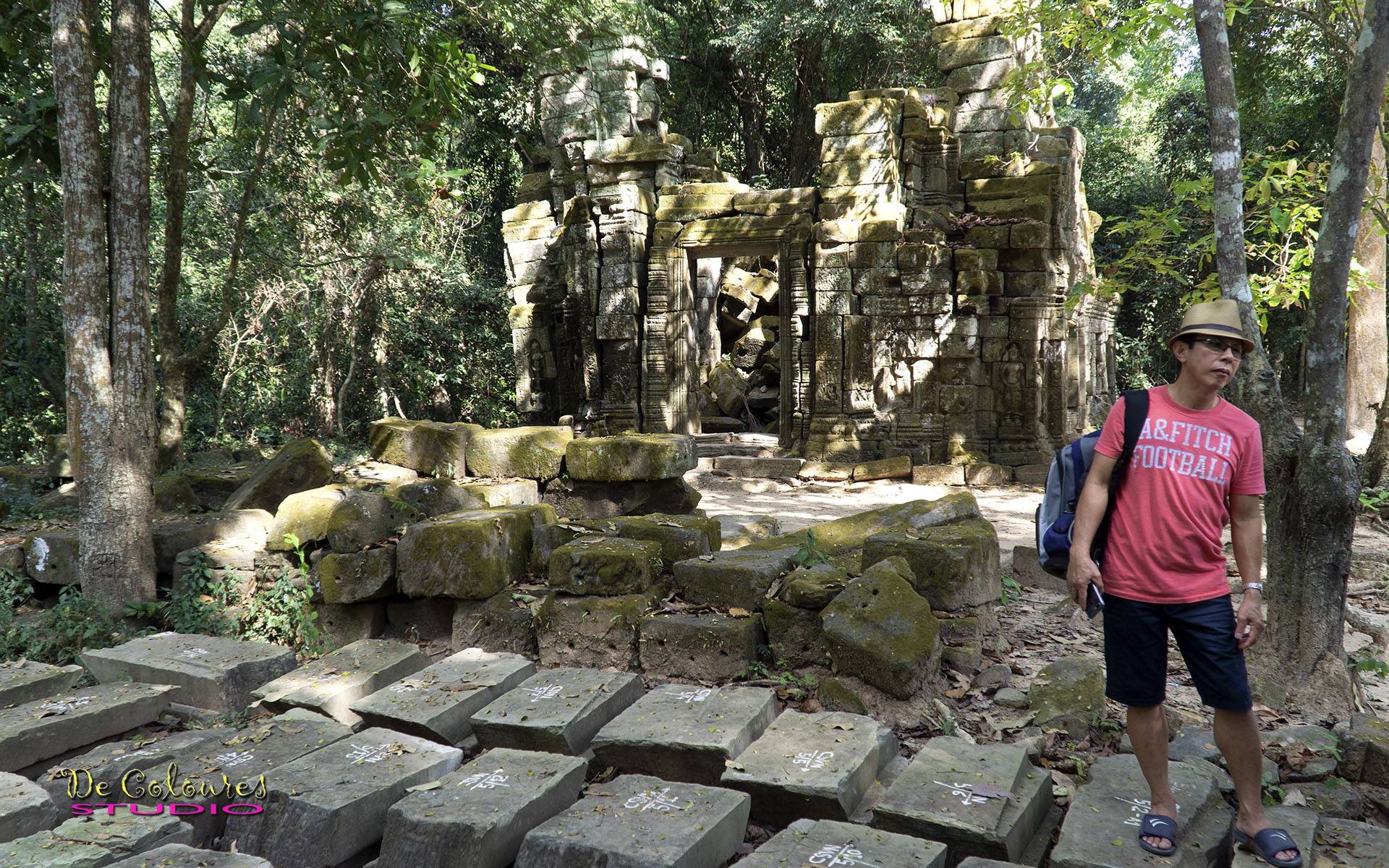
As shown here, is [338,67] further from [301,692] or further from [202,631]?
[301,692]

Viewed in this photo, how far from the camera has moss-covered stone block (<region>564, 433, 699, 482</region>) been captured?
5.73 meters

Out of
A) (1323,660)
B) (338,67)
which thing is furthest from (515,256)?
(1323,660)

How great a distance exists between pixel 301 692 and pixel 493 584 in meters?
1.22

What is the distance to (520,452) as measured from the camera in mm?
6020

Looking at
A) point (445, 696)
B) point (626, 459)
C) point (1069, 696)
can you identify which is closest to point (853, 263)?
point (626, 459)

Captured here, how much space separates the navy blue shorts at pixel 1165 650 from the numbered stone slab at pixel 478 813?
170 cm

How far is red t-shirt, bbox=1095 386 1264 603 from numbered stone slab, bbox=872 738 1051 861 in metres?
0.67

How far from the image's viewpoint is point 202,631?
189 inches

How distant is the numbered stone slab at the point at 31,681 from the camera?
340 centimetres

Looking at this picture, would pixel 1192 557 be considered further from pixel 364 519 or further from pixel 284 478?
pixel 284 478

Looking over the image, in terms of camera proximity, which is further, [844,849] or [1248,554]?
[1248,554]

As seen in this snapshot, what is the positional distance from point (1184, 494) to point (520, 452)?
4.44 meters

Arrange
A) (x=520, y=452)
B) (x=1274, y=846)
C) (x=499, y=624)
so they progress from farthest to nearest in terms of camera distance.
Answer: (x=520, y=452)
(x=499, y=624)
(x=1274, y=846)

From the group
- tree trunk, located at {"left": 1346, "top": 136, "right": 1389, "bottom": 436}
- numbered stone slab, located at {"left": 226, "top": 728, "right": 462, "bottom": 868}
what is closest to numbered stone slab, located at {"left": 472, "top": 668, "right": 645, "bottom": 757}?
numbered stone slab, located at {"left": 226, "top": 728, "right": 462, "bottom": 868}
